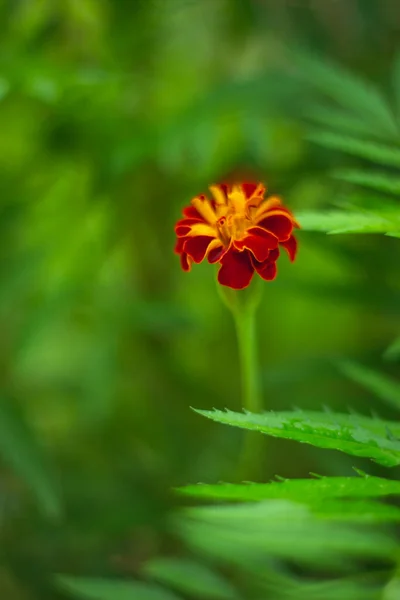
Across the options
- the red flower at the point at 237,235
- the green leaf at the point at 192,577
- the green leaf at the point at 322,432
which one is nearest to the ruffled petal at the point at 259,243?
the red flower at the point at 237,235

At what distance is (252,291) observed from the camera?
53cm

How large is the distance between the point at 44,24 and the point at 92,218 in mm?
232

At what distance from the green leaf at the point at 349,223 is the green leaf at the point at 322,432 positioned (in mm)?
93

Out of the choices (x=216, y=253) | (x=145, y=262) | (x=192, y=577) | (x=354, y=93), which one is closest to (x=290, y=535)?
(x=192, y=577)

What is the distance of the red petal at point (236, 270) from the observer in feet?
1.51

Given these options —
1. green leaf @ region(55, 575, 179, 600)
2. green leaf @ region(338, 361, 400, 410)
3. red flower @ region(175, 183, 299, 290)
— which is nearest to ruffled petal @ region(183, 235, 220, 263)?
red flower @ region(175, 183, 299, 290)

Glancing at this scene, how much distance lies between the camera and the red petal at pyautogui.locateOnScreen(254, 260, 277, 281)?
467 millimetres

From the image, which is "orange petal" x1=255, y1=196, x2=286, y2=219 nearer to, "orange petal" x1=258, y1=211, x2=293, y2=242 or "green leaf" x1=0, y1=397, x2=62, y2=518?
"orange petal" x1=258, y1=211, x2=293, y2=242

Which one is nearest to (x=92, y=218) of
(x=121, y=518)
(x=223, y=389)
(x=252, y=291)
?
(x=223, y=389)

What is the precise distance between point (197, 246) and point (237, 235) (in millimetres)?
25

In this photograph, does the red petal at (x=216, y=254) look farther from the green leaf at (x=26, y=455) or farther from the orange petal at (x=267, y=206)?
the green leaf at (x=26, y=455)

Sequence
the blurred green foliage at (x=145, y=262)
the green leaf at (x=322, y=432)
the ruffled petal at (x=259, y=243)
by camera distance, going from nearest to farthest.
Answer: the green leaf at (x=322, y=432) → the ruffled petal at (x=259, y=243) → the blurred green foliage at (x=145, y=262)

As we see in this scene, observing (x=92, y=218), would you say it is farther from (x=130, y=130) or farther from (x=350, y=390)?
(x=350, y=390)

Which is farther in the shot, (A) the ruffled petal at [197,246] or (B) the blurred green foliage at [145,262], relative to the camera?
(B) the blurred green foliage at [145,262]
